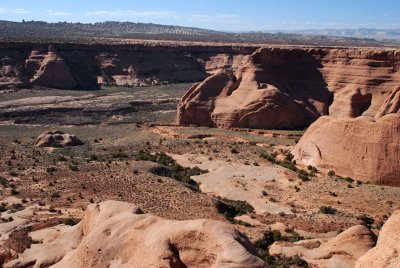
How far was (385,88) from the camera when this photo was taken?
45.8 metres

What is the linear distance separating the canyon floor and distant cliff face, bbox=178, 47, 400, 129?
5.72 ft

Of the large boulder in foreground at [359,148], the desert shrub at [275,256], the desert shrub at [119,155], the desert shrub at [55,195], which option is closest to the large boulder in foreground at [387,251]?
the desert shrub at [275,256]

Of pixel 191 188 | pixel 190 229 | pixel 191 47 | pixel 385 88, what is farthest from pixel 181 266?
pixel 191 47

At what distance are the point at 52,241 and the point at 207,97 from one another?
3250 centimetres

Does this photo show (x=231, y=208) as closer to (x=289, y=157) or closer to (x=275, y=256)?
(x=275, y=256)

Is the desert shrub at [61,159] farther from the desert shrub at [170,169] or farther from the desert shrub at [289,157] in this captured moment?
the desert shrub at [289,157]

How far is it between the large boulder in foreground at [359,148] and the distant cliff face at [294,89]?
1179cm

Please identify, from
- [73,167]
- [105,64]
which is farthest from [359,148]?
[105,64]

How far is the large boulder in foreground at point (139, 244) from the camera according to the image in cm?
1312

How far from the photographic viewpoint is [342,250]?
18719mm

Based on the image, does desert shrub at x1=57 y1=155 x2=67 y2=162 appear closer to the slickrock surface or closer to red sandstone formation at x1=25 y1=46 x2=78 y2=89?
the slickrock surface

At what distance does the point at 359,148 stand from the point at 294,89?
791 inches

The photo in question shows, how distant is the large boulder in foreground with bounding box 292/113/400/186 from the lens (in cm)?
3062

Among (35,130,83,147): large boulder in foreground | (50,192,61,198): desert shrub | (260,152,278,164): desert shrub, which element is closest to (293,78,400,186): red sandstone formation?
(260,152,278,164): desert shrub
